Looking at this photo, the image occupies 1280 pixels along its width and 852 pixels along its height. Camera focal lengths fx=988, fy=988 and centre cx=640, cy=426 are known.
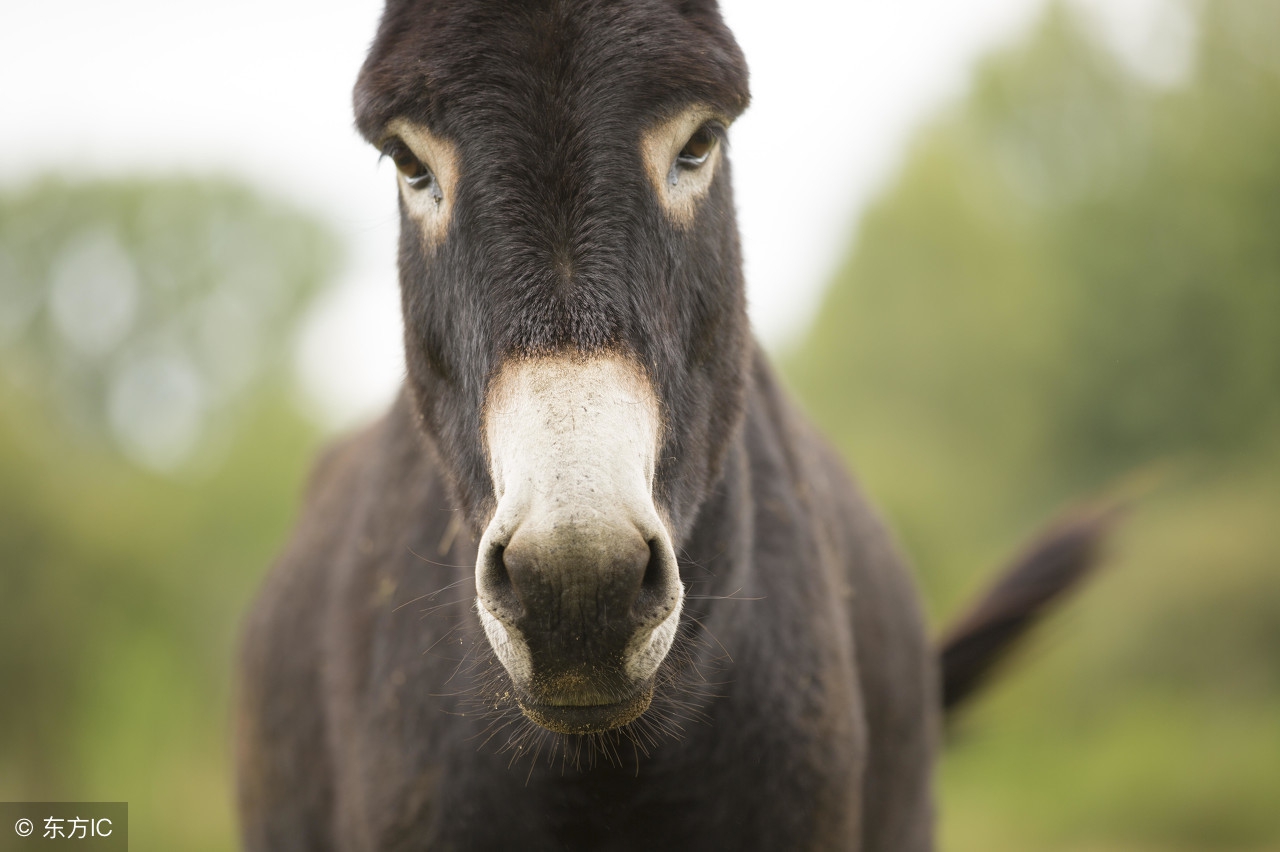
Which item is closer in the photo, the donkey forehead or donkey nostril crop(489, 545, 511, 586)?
donkey nostril crop(489, 545, 511, 586)

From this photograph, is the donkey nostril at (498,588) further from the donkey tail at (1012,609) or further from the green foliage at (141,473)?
the green foliage at (141,473)

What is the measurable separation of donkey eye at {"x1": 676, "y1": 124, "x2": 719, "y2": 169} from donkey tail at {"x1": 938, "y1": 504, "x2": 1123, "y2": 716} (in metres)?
3.40

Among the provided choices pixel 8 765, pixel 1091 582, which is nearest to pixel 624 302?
pixel 1091 582

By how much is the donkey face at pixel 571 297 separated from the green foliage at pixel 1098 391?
1369cm

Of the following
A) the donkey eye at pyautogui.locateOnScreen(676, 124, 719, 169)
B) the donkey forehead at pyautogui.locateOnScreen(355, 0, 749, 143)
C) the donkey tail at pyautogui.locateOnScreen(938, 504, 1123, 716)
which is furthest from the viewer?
the donkey tail at pyautogui.locateOnScreen(938, 504, 1123, 716)

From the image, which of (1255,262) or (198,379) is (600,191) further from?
Answer: (198,379)

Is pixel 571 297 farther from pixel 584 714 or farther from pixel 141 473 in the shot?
pixel 141 473

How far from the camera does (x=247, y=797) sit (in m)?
4.06

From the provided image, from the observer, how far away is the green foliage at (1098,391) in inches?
650

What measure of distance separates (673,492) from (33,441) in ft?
48.2

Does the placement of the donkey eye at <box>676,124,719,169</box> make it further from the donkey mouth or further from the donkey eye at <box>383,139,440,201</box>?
the donkey mouth

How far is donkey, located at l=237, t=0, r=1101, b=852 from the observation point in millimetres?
1846
